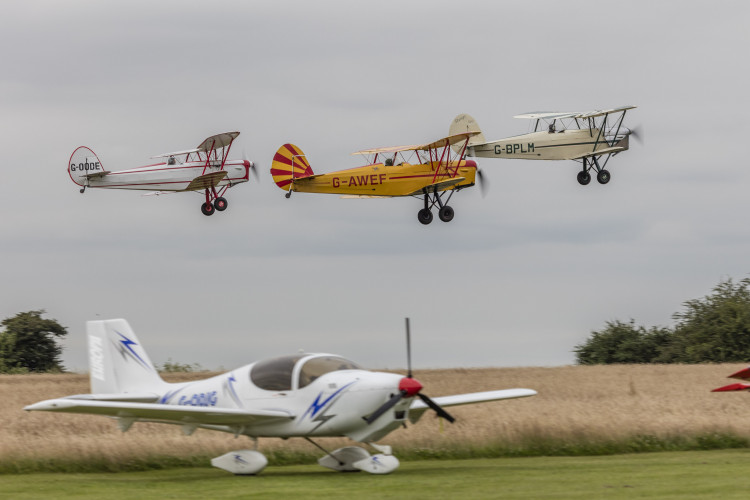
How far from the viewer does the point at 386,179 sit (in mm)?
36031

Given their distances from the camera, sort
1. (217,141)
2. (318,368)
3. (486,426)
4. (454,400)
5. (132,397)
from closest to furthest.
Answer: (318,368) → (454,400) → (132,397) → (486,426) → (217,141)

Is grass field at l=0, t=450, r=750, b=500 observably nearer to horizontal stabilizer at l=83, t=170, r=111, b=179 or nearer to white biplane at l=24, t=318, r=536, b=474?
white biplane at l=24, t=318, r=536, b=474

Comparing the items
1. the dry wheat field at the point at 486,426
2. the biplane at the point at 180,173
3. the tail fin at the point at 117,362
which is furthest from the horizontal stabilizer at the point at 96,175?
the tail fin at the point at 117,362

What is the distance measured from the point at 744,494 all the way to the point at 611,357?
47694 mm

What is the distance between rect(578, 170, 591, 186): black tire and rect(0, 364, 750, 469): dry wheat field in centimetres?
772

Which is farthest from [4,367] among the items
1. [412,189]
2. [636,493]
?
[636,493]

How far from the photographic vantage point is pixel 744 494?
41.5ft

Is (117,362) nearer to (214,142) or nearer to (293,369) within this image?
(293,369)

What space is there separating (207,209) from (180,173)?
285cm

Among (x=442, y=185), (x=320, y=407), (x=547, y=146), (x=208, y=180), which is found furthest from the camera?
(x=208, y=180)

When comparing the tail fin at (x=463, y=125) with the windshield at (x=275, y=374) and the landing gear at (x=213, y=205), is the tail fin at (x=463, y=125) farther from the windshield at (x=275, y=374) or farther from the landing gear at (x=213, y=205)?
the windshield at (x=275, y=374)

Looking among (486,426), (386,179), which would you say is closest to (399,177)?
(386,179)

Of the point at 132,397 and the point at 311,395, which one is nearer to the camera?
the point at 311,395

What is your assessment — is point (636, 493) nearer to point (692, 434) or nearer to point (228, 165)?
point (692, 434)
